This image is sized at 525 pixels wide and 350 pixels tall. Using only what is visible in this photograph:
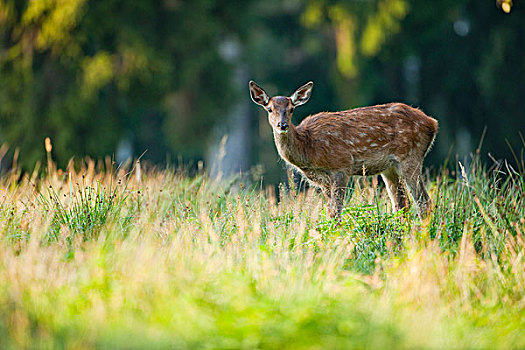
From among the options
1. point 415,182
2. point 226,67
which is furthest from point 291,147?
point 226,67

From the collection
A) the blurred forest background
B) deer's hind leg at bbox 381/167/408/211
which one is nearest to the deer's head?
deer's hind leg at bbox 381/167/408/211

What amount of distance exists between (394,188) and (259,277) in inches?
154

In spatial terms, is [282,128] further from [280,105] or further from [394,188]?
[394,188]

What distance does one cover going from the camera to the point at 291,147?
826 cm

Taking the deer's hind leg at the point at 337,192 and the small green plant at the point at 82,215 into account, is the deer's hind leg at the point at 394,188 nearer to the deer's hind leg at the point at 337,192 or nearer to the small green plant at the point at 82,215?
the deer's hind leg at the point at 337,192

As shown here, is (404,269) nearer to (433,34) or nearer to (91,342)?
(91,342)

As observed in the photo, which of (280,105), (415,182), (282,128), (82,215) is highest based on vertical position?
(280,105)

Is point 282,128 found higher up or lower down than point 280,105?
lower down

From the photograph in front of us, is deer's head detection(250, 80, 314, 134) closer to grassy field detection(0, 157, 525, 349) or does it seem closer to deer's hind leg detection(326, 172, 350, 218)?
deer's hind leg detection(326, 172, 350, 218)

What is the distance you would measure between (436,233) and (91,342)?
328cm

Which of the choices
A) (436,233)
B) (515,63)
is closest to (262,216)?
(436,233)

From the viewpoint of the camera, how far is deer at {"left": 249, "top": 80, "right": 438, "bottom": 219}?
27.1 ft

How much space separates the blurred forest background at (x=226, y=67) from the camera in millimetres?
15797

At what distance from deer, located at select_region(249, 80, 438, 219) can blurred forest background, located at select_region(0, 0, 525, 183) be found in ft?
15.3
